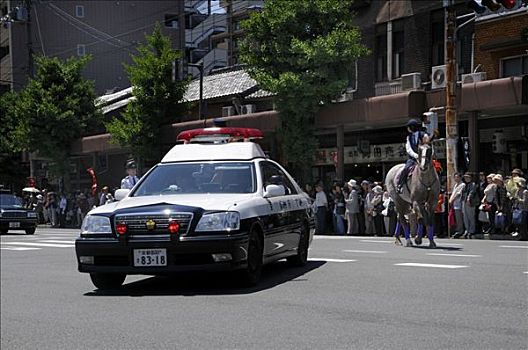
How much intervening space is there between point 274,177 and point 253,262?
1.54m

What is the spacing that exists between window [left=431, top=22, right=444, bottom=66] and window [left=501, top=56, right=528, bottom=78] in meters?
2.63

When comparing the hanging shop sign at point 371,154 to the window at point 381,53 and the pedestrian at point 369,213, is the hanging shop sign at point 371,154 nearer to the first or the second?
the window at point 381,53

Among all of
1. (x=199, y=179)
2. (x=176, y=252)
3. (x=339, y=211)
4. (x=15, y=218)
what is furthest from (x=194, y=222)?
(x=15, y=218)

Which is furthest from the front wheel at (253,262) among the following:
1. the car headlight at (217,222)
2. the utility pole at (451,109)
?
the utility pole at (451,109)

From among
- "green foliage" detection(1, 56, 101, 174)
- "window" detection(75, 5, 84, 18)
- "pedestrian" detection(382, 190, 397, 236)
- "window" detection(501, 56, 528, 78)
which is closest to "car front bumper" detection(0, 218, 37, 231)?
"green foliage" detection(1, 56, 101, 174)

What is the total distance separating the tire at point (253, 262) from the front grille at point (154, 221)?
872 millimetres

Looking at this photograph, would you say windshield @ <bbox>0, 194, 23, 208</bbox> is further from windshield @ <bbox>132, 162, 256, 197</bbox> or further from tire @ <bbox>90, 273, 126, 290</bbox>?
tire @ <bbox>90, 273, 126, 290</bbox>

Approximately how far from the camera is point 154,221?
9.09 meters

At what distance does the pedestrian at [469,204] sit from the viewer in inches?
794

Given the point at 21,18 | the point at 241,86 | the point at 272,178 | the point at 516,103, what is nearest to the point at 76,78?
the point at 241,86

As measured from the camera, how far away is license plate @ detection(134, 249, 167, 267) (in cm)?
910

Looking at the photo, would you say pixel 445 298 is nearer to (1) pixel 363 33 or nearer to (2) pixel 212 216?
(2) pixel 212 216

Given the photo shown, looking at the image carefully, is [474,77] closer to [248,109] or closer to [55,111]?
[248,109]

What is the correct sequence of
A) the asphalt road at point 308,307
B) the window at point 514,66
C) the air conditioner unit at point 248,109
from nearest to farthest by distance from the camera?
the asphalt road at point 308,307 → the window at point 514,66 → the air conditioner unit at point 248,109
